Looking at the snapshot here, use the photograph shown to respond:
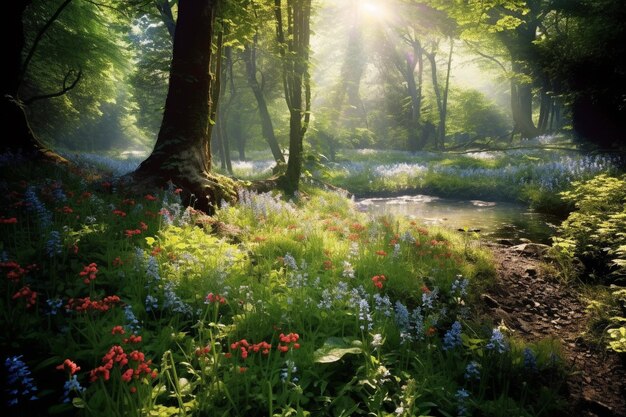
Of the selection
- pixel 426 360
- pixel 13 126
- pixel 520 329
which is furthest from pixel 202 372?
pixel 13 126

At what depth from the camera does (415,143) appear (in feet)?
126

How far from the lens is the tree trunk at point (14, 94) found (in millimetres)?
7559

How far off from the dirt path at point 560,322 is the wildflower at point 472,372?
3.13 feet

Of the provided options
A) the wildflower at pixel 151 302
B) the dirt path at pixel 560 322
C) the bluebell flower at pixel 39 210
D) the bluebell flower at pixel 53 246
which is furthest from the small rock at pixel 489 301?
the bluebell flower at pixel 39 210

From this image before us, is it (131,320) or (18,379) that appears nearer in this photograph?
(18,379)

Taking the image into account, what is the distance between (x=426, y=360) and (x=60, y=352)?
326 cm

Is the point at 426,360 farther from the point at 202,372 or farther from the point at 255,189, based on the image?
the point at 255,189

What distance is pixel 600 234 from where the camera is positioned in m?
6.36

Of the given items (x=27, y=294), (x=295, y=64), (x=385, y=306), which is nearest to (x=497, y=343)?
(x=385, y=306)

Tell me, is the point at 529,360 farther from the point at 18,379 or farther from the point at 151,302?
the point at 18,379

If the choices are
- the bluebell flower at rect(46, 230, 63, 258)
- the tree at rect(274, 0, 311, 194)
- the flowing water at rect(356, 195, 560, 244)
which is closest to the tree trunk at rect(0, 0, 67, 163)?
the bluebell flower at rect(46, 230, 63, 258)

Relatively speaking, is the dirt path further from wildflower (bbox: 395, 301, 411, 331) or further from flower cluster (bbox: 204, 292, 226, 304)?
flower cluster (bbox: 204, 292, 226, 304)

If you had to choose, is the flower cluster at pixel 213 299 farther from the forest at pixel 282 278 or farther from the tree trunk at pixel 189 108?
the tree trunk at pixel 189 108

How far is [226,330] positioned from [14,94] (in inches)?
328
